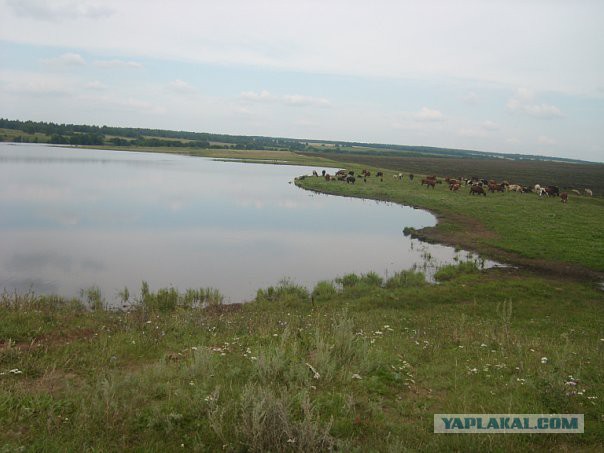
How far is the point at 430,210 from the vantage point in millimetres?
40094

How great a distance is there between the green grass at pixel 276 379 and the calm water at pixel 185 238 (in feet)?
15.4

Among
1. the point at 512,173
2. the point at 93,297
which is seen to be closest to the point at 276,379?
the point at 93,297

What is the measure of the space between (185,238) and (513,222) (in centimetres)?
2372

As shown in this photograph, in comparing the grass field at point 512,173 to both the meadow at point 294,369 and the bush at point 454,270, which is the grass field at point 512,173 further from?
the meadow at point 294,369

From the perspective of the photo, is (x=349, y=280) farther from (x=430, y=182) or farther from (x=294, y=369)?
(x=430, y=182)

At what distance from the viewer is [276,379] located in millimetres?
7012

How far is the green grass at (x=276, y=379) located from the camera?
5.29 m

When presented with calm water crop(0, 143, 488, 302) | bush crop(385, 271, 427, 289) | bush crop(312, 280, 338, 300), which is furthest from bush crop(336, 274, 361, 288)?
bush crop(385, 271, 427, 289)

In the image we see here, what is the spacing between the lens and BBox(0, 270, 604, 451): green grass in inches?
208

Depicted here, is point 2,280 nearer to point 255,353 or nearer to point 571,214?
point 255,353

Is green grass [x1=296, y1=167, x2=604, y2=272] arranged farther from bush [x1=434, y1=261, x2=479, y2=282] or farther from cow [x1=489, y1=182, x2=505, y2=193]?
bush [x1=434, y1=261, x2=479, y2=282]

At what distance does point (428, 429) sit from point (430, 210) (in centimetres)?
3602

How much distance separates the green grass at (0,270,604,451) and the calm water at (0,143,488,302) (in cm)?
469

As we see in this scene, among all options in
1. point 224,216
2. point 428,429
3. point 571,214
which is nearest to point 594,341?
point 428,429
